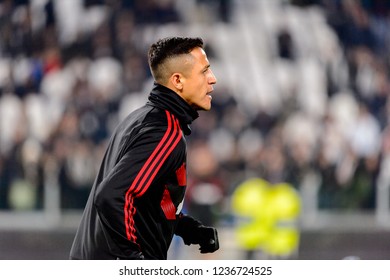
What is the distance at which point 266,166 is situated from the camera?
930 centimetres

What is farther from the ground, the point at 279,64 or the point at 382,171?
the point at 279,64

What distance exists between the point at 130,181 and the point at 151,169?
0.09 metres

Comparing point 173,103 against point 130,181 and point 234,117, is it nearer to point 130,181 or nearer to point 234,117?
point 130,181

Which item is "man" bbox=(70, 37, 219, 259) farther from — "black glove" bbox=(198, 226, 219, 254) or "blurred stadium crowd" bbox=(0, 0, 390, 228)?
"blurred stadium crowd" bbox=(0, 0, 390, 228)

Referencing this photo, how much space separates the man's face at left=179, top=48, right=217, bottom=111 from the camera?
133 inches

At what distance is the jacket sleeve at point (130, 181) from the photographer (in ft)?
10.0

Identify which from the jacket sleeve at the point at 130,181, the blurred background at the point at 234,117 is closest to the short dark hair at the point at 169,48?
the jacket sleeve at the point at 130,181

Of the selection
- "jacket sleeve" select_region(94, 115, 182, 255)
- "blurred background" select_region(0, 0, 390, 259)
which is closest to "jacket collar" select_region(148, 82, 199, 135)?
"jacket sleeve" select_region(94, 115, 182, 255)

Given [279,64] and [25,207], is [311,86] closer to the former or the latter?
[279,64]

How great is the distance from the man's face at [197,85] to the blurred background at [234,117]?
5.43 metres

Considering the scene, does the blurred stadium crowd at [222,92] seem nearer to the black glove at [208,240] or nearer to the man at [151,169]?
the black glove at [208,240]

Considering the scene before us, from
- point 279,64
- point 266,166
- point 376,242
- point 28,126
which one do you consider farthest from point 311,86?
point 28,126

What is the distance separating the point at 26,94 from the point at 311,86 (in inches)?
115

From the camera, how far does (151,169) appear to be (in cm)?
313
